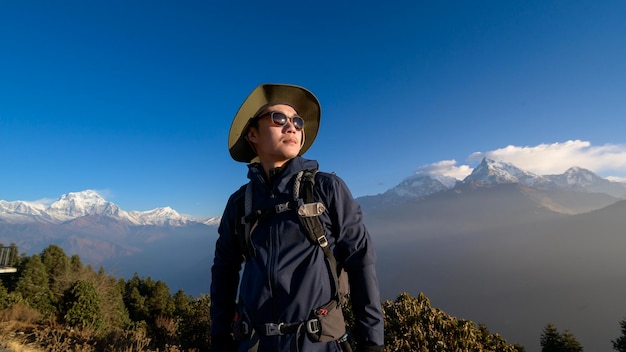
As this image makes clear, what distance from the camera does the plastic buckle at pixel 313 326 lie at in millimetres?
2162

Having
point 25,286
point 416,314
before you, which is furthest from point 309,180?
point 25,286

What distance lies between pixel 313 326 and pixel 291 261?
463mm

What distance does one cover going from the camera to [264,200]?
261 centimetres

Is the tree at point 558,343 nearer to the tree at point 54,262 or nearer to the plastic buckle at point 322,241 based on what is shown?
the plastic buckle at point 322,241

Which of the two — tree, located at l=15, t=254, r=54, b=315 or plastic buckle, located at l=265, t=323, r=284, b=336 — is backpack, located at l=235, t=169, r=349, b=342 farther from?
tree, located at l=15, t=254, r=54, b=315

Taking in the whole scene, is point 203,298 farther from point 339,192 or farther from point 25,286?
point 25,286

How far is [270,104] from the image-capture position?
119 inches

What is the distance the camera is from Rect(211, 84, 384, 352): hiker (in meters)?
2.22

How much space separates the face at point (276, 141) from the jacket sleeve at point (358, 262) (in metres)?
0.54

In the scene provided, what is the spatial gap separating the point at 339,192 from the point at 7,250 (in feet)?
119

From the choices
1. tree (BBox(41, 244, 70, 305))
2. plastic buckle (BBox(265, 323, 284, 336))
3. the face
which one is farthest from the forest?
the face

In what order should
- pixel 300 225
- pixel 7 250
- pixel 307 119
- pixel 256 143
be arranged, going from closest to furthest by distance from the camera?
pixel 300 225 → pixel 256 143 → pixel 307 119 → pixel 7 250

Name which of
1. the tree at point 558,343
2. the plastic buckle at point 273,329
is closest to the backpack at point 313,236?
the plastic buckle at point 273,329

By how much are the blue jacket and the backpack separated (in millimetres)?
48
